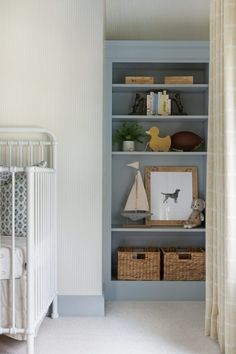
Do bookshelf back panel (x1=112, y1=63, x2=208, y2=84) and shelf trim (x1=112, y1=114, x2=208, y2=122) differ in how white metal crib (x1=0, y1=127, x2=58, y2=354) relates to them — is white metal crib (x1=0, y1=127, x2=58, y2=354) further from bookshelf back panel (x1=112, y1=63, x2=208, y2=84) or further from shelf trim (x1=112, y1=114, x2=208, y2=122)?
bookshelf back panel (x1=112, y1=63, x2=208, y2=84)

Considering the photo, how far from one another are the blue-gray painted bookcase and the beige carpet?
0.19m

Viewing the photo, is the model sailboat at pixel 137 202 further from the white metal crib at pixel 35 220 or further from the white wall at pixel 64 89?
the white metal crib at pixel 35 220

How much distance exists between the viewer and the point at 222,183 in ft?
6.96

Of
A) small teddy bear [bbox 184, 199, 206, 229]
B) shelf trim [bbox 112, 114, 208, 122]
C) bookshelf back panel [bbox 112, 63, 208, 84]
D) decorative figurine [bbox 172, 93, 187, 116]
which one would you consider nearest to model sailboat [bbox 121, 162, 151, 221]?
small teddy bear [bbox 184, 199, 206, 229]

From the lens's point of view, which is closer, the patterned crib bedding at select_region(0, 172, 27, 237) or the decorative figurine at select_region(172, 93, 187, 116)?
the patterned crib bedding at select_region(0, 172, 27, 237)

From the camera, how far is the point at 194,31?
3.49m

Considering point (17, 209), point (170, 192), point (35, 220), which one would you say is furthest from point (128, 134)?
point (35, 220)

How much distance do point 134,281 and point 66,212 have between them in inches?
31.1

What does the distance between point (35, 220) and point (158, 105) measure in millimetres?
1604

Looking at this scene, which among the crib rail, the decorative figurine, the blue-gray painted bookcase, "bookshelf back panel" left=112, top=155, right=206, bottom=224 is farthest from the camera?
"bookshelf back panel" left=112, top=155, right=206, bottom=224

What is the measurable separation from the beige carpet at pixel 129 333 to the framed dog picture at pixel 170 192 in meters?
0.74

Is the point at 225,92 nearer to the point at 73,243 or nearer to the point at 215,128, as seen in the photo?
the point at 215,128

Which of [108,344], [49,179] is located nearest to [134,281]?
[108,344]

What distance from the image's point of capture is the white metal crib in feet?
6.62
